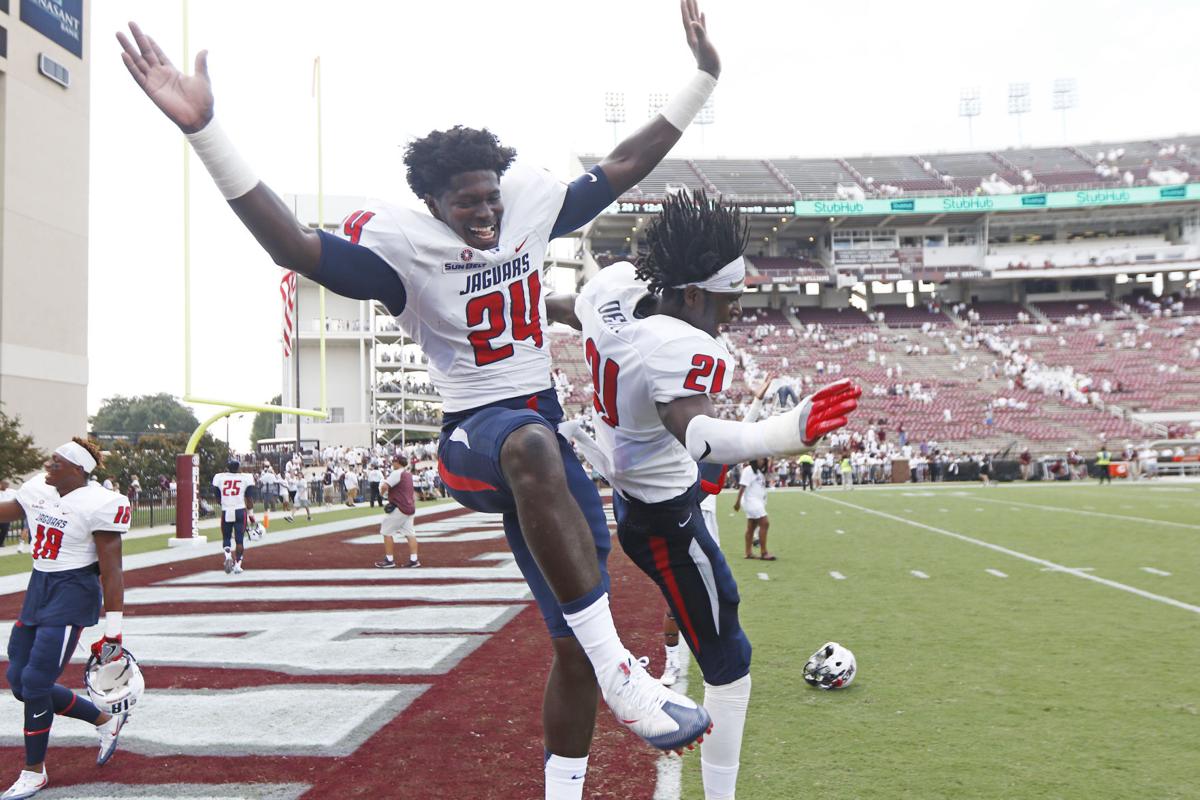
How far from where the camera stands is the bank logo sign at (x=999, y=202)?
49375 millimetres

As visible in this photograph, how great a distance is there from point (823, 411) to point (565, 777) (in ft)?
4.71

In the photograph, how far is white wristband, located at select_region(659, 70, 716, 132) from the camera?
3.20 metres

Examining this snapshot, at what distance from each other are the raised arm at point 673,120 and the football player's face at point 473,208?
20.7 inches

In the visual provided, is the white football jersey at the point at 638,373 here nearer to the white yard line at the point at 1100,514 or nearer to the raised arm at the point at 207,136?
the raised arm at the point at 207,136

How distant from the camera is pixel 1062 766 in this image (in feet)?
12.6

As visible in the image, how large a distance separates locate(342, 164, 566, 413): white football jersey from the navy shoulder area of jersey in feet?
0.11

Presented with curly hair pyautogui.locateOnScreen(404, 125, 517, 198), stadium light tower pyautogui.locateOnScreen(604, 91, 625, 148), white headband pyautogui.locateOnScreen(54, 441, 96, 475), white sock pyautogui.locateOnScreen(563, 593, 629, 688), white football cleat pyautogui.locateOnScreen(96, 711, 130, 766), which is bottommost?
white football cleat pyautogui.locateOnScreen(96, 711, 130, 766)

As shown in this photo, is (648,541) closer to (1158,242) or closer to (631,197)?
(631,197)

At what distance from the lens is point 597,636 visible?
246cm

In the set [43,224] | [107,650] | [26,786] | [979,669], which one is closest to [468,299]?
[107,650]

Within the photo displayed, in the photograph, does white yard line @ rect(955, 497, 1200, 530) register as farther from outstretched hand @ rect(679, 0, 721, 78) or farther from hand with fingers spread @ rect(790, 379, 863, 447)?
hand with fingers spread @ rect(790, 379, 863, 447)

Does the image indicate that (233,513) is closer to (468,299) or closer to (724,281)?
(468,299)

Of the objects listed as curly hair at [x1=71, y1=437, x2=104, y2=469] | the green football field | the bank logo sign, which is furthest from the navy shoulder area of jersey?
the bank logo sign

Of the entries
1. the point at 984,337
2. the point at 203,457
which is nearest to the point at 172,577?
the point at 203,457
